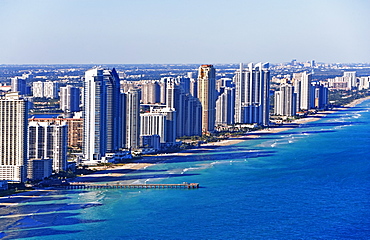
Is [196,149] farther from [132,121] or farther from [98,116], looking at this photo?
[98,116]

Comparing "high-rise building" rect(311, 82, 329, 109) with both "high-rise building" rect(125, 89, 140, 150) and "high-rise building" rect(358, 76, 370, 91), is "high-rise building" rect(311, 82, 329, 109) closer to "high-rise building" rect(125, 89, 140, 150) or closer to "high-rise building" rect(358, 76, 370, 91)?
"high-rise building" rect(358, 76, 370, 91)

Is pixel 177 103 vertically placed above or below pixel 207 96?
below

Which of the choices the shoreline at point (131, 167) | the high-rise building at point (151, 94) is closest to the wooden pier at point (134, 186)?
the shoreline at point (131, 167)

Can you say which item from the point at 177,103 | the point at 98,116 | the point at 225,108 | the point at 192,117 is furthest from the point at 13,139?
the point at 225,108

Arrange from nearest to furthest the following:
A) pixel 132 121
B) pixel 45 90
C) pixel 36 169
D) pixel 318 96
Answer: pixel 36 169
pixel 132 121
pixel 45 90
pixel 318 96

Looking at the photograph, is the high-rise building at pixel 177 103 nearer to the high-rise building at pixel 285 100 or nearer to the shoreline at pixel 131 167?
the shoreline at pixel 131 167
